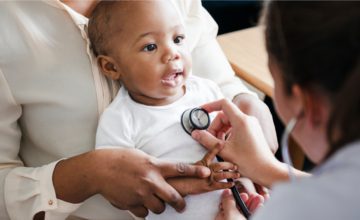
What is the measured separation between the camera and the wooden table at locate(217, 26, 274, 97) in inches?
61.9

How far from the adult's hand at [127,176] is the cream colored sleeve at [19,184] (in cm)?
5

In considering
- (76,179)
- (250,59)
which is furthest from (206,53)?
(76,179)

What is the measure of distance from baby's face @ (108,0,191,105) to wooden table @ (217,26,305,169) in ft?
1.34

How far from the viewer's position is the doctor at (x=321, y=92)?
0.66m

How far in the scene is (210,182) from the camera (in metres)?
1.12

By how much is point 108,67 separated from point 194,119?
241 millimetres

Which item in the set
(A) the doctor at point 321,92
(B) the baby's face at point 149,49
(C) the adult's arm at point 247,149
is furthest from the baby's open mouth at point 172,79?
(A) the doctor at point 321,92

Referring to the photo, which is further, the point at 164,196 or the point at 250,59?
the point at 250,59

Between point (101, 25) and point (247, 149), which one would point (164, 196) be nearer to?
point (247, 149)

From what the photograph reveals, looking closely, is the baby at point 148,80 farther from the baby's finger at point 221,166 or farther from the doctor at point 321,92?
the doctor at point 321,92

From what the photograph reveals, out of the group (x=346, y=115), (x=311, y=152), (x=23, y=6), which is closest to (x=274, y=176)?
(x=311, y=152)

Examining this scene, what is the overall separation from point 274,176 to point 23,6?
68 centimetres

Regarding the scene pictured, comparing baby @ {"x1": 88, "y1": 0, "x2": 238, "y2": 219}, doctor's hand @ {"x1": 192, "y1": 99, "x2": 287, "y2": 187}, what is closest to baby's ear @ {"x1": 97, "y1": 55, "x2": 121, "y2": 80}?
baby @ {"x1": 88, "y1": 0, "x2": 238, "y2": 219}

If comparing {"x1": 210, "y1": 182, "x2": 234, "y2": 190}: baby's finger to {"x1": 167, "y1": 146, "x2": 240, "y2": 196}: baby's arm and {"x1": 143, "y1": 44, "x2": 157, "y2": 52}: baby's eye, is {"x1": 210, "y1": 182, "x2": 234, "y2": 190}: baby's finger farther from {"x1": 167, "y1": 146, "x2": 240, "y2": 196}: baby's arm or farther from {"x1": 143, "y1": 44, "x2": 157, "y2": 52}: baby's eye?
{"x1": 143, "y1": 44, "x2": 157, "y2": 52}: baby's eye
